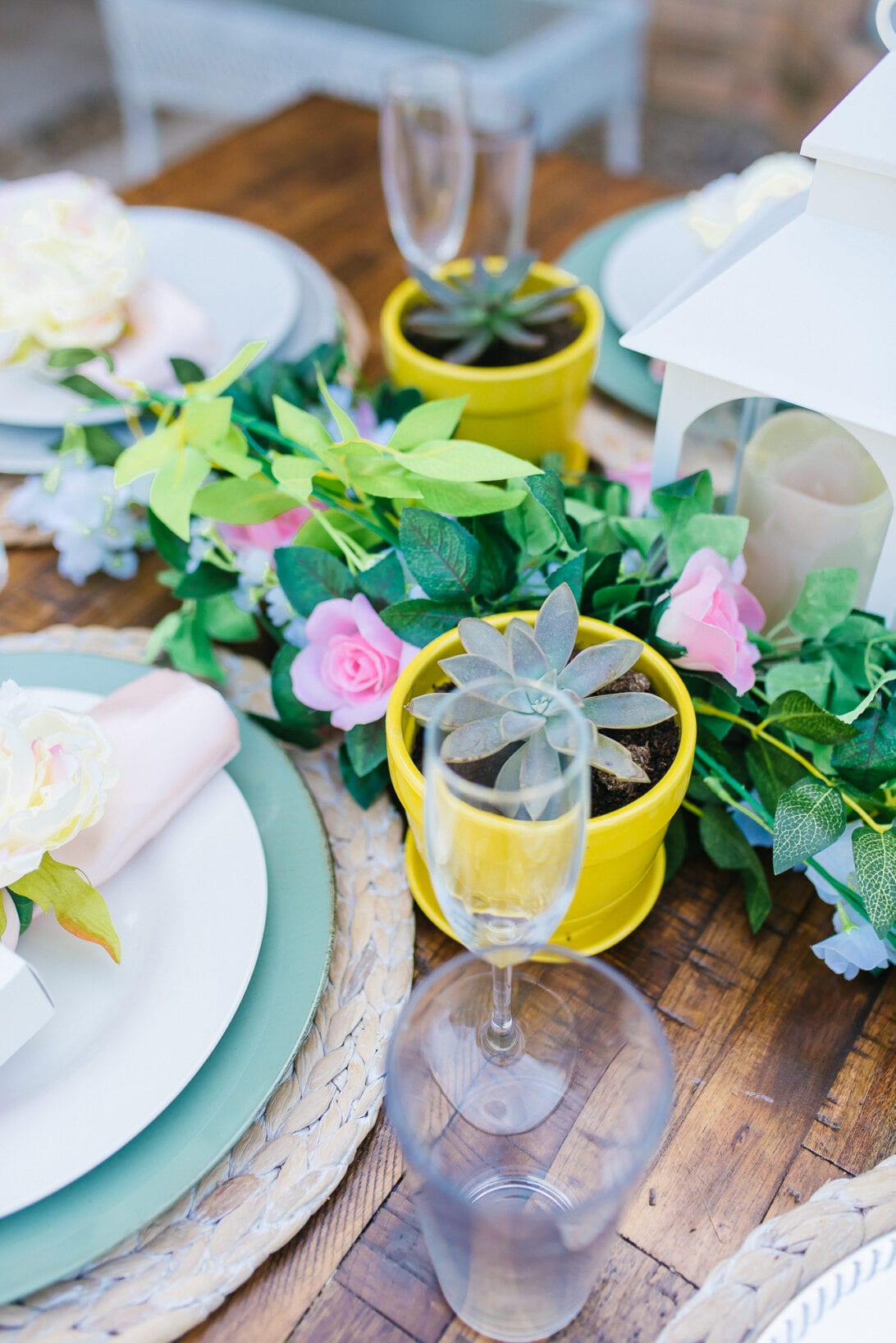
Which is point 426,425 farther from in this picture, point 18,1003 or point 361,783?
point 18,1003

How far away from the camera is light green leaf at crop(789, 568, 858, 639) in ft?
1.86

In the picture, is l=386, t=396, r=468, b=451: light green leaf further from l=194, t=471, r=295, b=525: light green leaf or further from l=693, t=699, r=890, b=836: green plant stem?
l=693, t=699, r=890, b=836: green plant stem

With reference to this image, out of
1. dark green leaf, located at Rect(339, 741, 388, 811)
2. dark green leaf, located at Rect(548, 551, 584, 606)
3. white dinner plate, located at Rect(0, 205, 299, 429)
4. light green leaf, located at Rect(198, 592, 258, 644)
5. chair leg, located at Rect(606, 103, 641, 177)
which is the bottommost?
chair leg, located at Rect(606, 103, 641, 177)

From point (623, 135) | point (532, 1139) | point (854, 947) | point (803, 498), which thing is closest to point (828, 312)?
point (803, 498)

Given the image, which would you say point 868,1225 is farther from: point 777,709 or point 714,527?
point 714,527

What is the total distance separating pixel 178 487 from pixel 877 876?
431 millimetres

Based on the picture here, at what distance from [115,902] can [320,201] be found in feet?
2.99

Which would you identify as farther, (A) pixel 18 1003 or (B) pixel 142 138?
(B) pixel 142 138

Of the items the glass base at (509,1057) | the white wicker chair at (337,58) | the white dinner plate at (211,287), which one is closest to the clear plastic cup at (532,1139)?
the glass base at (509,1057)

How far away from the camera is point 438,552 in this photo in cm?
55

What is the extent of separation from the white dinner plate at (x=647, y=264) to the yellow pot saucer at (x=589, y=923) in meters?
0.52

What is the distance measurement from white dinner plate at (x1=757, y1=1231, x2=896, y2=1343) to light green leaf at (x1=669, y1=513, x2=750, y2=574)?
335mm

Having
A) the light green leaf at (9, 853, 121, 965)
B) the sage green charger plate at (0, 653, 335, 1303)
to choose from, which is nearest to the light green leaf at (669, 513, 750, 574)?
the sage green charger plate at (0, 653, 335, 1303)

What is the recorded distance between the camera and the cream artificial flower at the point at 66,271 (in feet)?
2.68
